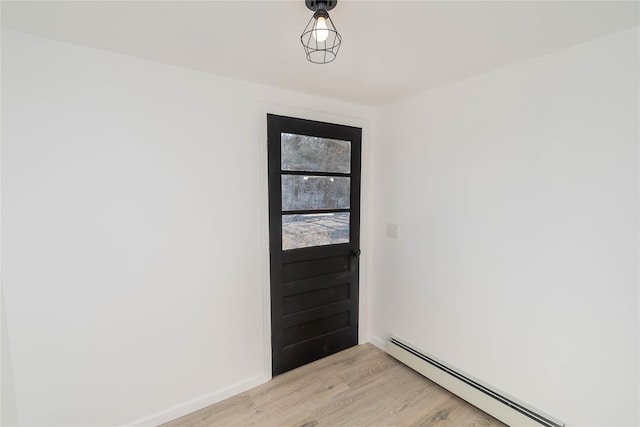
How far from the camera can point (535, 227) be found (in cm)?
178

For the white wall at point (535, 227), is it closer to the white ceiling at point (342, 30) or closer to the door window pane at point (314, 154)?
the white ceiling at point (342, 30)

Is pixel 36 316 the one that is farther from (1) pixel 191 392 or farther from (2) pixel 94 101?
(2) pixel 94 101

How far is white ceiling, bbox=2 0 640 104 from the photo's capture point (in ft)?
4.10

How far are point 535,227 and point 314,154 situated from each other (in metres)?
1.61

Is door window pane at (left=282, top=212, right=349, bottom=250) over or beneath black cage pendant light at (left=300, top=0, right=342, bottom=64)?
beneath

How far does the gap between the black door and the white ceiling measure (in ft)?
2.01

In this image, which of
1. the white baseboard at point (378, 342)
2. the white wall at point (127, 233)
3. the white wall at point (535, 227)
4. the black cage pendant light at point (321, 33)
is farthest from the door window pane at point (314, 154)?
the white baseboard at point (378, 342)

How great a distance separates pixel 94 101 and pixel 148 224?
73 centimetres

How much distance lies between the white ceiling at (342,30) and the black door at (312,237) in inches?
24.1

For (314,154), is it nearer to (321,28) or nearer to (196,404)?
(321,28)

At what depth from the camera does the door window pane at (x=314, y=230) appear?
2387 mm

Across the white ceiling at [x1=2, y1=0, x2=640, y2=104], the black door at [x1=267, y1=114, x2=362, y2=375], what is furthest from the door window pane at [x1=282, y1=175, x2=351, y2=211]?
the white ceiling at [x1=2, y1=0, x2=640, y2=104]

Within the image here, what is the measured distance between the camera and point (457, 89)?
2.13 m

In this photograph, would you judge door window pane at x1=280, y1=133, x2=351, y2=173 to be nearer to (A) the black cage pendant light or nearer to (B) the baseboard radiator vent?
(A) the black cage pendant light
